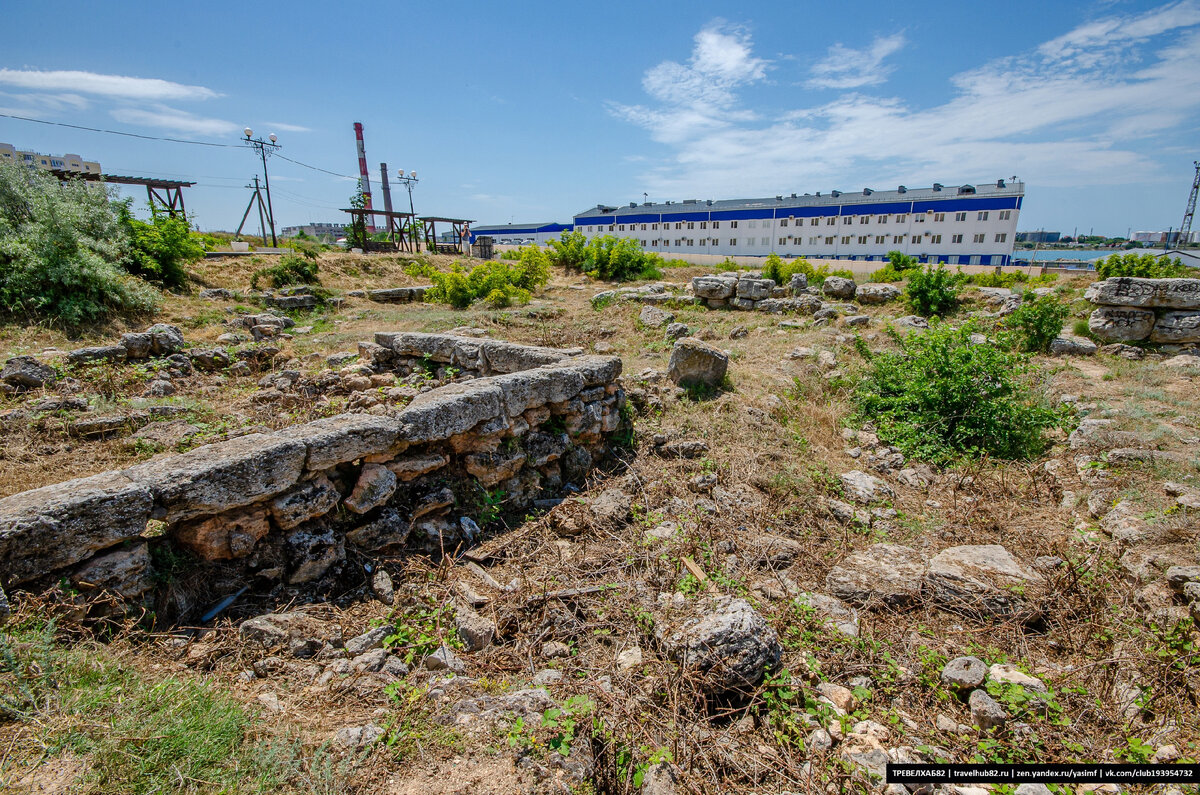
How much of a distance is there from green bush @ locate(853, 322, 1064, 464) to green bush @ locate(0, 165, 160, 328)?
1332 cm

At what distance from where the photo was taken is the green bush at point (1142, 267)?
1249 centimetres

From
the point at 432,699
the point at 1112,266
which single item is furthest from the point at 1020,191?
the point at 432,699

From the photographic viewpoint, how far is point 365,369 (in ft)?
22.7

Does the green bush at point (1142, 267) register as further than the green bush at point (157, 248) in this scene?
Yes

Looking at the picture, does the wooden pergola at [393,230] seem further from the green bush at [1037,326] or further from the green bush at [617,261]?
the green bush at [1037,326]

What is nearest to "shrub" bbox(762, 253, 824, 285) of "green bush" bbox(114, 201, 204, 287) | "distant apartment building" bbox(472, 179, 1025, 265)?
"green bush" bbox(114, 201, 204, 287)

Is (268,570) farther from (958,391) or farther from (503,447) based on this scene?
(958,391)

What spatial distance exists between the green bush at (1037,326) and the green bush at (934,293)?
2.79 m

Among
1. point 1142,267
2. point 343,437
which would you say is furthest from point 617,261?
point 343,437

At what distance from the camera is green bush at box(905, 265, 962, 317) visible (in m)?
12.1

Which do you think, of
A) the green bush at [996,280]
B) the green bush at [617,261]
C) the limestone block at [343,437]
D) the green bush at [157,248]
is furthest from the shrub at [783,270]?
the green bush at [157,248]

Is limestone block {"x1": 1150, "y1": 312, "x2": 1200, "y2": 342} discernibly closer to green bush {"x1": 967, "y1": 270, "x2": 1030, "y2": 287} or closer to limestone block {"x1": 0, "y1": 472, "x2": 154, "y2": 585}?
green bush {"x1": 967, "y1": 270, "x2": 1030, "y2": 287}

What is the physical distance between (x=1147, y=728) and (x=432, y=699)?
3.34 meters

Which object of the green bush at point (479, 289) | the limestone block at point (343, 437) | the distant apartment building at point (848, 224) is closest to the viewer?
the limestone block at point (343, 437)
